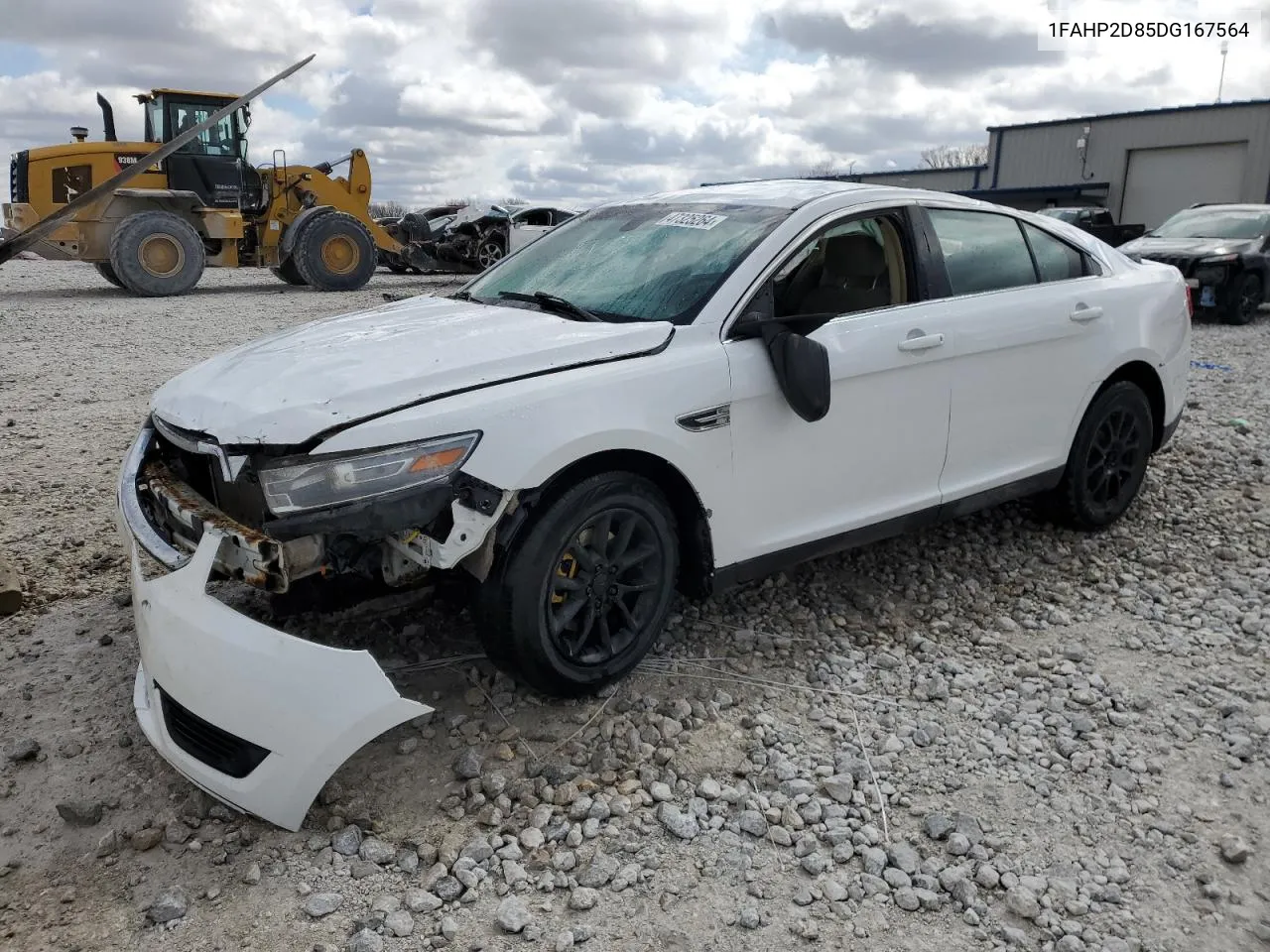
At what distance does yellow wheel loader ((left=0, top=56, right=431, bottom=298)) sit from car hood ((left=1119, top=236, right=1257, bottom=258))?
11.7 meters

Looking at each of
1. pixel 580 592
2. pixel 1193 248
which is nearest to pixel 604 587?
pixel 580 592

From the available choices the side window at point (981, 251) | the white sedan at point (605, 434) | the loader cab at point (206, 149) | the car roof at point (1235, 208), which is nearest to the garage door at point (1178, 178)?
the car roof at point (1235, 208)

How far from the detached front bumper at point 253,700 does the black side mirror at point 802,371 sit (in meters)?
1.55

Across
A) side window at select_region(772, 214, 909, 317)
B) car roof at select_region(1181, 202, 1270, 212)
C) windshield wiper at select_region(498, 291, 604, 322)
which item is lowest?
windshield wiper at select_region(498, 291, 604, 322)

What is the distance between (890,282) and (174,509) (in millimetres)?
2645

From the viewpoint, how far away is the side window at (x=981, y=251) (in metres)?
4.11

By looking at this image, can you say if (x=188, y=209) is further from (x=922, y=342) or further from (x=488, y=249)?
(x=922, y=342)

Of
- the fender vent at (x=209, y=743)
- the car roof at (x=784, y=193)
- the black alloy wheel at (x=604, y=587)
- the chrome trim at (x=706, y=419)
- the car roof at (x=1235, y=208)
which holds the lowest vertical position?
the fender vent at (x=209, y=743)

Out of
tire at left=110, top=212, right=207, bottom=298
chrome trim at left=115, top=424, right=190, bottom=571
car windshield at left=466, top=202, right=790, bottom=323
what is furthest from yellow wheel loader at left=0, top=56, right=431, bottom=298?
chrome trim at left=115, top=424, right=190, bottom=571

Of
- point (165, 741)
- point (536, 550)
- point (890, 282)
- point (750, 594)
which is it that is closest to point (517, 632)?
point (536, 550)

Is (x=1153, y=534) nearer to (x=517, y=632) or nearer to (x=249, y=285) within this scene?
(x=517, y=632)

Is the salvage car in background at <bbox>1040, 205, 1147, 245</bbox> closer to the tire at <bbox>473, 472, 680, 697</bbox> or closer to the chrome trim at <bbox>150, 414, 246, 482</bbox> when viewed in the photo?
the tire at <bbox>473, 472, 680, 697</bbox>

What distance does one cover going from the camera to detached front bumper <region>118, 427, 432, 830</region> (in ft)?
8.39

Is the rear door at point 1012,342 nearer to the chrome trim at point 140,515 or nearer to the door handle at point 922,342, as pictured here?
the door handle at point 922,342
